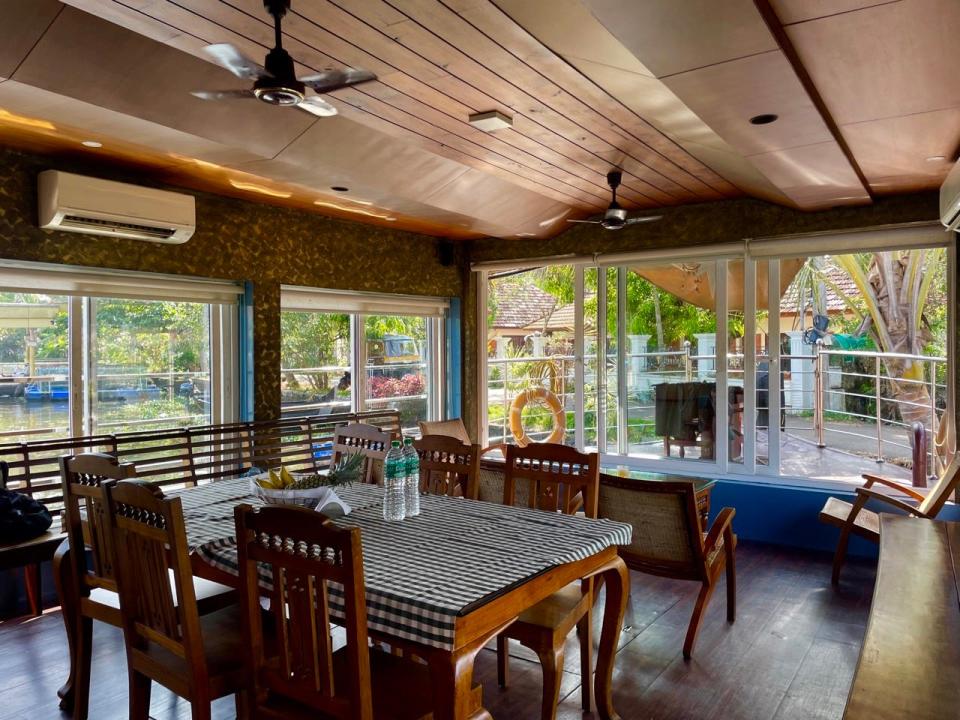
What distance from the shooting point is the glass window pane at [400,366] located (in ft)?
20.0

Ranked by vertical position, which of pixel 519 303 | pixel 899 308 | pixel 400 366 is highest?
pixel 519 303

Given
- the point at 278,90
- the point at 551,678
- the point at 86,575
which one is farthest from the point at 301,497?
the point at 278,90

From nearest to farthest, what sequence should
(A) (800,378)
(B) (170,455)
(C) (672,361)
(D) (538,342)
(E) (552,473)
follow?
1. (E) (552,473)
2. (B) (170,455)
3. (A) (800,378)
4. (C) (672,361)
5. (D) (538,342)

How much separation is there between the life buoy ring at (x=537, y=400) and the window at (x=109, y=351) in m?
2.75

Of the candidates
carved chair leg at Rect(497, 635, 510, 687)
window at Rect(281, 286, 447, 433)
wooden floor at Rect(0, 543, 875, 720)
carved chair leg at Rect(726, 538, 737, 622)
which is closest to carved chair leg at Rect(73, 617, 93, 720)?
wooden floor at Rect(0, 543, 875, 720)

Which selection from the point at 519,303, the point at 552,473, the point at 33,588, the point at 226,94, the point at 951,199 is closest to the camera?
the point at 226,94

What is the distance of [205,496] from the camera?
9.40 ft

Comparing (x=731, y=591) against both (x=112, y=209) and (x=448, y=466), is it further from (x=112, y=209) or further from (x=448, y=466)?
(x=112, y=209)

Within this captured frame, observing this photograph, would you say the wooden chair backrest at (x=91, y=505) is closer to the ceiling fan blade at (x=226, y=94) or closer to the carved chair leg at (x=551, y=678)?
the ceiling fan blade at (x=226, y=94)

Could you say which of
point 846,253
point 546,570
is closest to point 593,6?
point 546,570

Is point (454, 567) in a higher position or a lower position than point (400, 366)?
lower

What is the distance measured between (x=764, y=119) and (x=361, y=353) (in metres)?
3.96

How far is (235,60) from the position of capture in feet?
7.04

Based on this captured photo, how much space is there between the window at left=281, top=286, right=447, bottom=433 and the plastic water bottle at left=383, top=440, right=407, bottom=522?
9.85 feet
